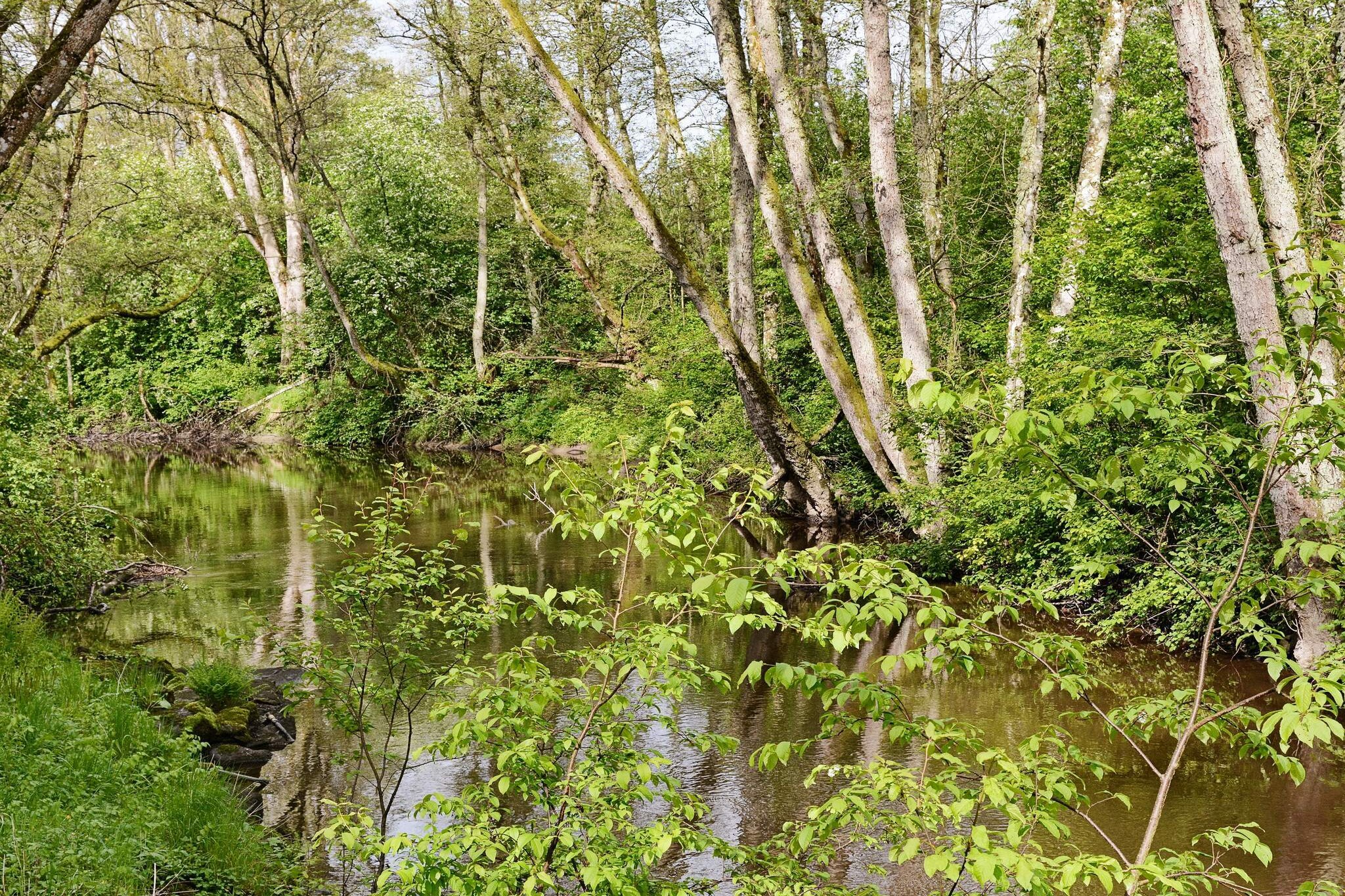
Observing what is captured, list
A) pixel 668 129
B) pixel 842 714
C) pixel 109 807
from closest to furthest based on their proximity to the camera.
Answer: pixel 842 714 → pixel 109 807 → pixel 668 129

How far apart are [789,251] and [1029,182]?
120 inches

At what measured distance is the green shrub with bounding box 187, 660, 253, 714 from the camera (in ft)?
25.1

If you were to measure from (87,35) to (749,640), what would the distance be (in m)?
7.75

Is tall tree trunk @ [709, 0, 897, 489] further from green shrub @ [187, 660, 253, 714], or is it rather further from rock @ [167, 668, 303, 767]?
green shrub @ [187, 660, 253, 714]

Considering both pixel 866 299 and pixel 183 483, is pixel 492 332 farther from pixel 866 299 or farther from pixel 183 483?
pixel 866 299

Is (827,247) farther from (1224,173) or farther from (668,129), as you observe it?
(668,129)

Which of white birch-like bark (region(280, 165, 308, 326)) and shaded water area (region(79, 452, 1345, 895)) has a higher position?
white birch-like bark (region(280, 165, 308, 326))

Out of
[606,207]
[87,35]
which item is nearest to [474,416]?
[606,207]

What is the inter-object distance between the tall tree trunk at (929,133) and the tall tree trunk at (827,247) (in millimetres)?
1242

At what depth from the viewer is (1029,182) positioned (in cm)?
1198

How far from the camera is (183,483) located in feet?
70.5

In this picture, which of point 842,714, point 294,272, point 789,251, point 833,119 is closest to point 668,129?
point 833,119

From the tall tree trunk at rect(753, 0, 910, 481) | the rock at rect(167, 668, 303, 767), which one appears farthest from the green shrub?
the tall tree trunk at rect(753, 0, 910, 481)

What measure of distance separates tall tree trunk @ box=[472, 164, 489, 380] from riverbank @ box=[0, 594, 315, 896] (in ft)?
62.9
